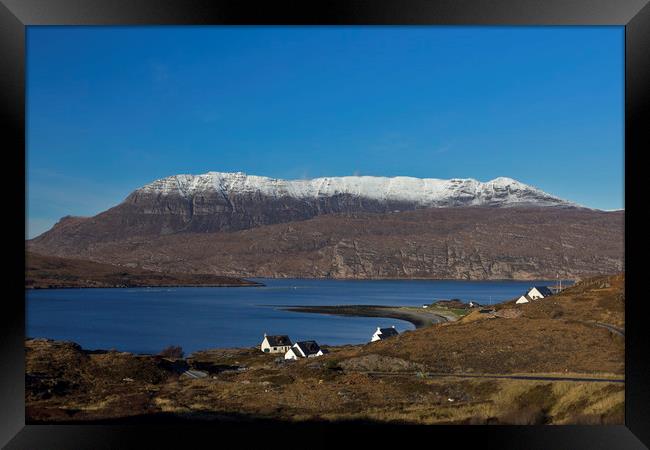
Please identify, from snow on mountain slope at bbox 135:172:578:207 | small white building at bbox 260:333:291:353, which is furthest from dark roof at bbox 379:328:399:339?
snow on mountain slope at bbox 135:172:578:207

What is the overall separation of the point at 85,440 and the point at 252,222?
71.8 feet

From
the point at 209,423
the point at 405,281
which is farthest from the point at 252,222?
the point at 209,423

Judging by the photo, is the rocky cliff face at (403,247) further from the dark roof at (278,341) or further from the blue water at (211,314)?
the dark roof at (278,341)

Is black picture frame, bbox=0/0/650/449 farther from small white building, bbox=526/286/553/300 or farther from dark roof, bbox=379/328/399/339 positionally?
small white building, bbox=526/286/553/300

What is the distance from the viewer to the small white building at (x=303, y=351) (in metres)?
11.0

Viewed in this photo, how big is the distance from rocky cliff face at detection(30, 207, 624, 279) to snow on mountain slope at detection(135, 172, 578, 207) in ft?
3.21

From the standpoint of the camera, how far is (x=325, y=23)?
12.0 feet

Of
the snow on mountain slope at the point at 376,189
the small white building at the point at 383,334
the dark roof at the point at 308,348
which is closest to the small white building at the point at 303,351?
the dark roof at the point at 308,348

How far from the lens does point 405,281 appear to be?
2538 centimetres

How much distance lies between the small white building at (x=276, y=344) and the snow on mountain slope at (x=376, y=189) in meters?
10.6

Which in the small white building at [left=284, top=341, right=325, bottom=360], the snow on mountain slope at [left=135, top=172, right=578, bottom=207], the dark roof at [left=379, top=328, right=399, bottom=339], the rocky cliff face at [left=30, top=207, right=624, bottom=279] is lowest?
the small white building at [left=284, top=341, right=325, bottom=360]

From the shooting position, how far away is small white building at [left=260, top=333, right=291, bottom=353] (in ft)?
39.8

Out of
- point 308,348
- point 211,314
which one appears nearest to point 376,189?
point 211,314

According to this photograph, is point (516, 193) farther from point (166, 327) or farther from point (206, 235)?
point (166, 327)
